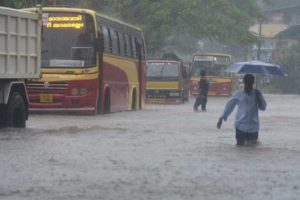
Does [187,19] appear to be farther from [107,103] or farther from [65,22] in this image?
[65,22]

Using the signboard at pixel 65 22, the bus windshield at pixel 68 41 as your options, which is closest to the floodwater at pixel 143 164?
the bus windshield at pixel 68 41

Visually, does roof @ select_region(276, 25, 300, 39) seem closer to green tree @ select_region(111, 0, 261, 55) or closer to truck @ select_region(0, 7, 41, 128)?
green tree @ select_region(111, 0, 261, 55)

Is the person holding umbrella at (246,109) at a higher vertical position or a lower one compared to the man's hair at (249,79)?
lower

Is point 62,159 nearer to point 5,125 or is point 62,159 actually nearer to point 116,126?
point 5,125

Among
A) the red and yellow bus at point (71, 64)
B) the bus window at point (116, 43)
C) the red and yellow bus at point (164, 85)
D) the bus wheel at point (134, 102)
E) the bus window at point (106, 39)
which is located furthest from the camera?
the red and yellow bus at point (164, 85)

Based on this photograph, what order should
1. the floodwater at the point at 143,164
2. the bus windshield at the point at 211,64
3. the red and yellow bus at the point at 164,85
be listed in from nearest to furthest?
1. the floodwater at the point at 143,164
2. the red and yellow bus at the point at 164,85
3. the bus windshield at the point at 211,64

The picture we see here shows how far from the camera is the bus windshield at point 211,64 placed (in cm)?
5884

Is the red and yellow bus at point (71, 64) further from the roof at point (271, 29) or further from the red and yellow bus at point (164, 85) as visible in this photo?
the roof at point (271, 29)

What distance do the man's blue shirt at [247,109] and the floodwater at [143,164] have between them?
1.44 feet

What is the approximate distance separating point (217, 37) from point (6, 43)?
41.7m

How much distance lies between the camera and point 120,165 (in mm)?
12719

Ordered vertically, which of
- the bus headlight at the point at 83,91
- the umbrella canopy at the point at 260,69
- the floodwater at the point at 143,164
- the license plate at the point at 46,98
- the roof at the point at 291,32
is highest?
the roof at the point at 291,32

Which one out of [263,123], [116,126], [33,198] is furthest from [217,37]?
[33,198]

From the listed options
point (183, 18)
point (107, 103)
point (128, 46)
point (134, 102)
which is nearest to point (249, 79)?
point (107, 103)
